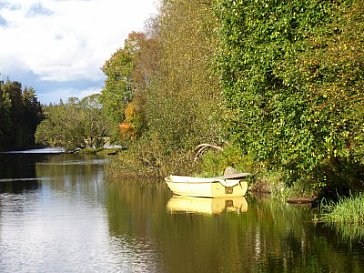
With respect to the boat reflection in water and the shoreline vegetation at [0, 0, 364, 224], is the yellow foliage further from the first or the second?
the boat reflection in water

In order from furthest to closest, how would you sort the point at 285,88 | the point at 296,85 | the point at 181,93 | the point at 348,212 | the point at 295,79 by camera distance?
the point at 181,93, the point at 348,212, the point at 285,88, the point at 296,85, the point at 295,79

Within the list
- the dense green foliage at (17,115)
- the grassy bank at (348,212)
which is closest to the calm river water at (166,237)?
the grassy bank at (348,212)

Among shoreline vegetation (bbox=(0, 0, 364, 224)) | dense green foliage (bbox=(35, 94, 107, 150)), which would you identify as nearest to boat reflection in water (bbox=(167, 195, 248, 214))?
shoreline vegetation (bbox=(0, 0, 364, 224))

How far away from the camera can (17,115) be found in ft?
443

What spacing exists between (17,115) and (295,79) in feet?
412

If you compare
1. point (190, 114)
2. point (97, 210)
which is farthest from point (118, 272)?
point (190, 114)

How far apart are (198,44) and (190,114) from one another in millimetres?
6629

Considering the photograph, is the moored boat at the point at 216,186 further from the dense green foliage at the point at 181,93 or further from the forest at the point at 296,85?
the dense green foliage at the point at 181,93

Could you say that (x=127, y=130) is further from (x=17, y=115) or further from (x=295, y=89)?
(x=17, y=115)

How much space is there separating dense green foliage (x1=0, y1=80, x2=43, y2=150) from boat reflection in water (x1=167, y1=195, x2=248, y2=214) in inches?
3669

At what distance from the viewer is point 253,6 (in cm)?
1956

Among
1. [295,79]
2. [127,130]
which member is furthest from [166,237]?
[127,130]

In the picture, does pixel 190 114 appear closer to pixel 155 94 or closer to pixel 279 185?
pixel 155 94

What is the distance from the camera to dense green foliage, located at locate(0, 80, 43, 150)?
397ft
